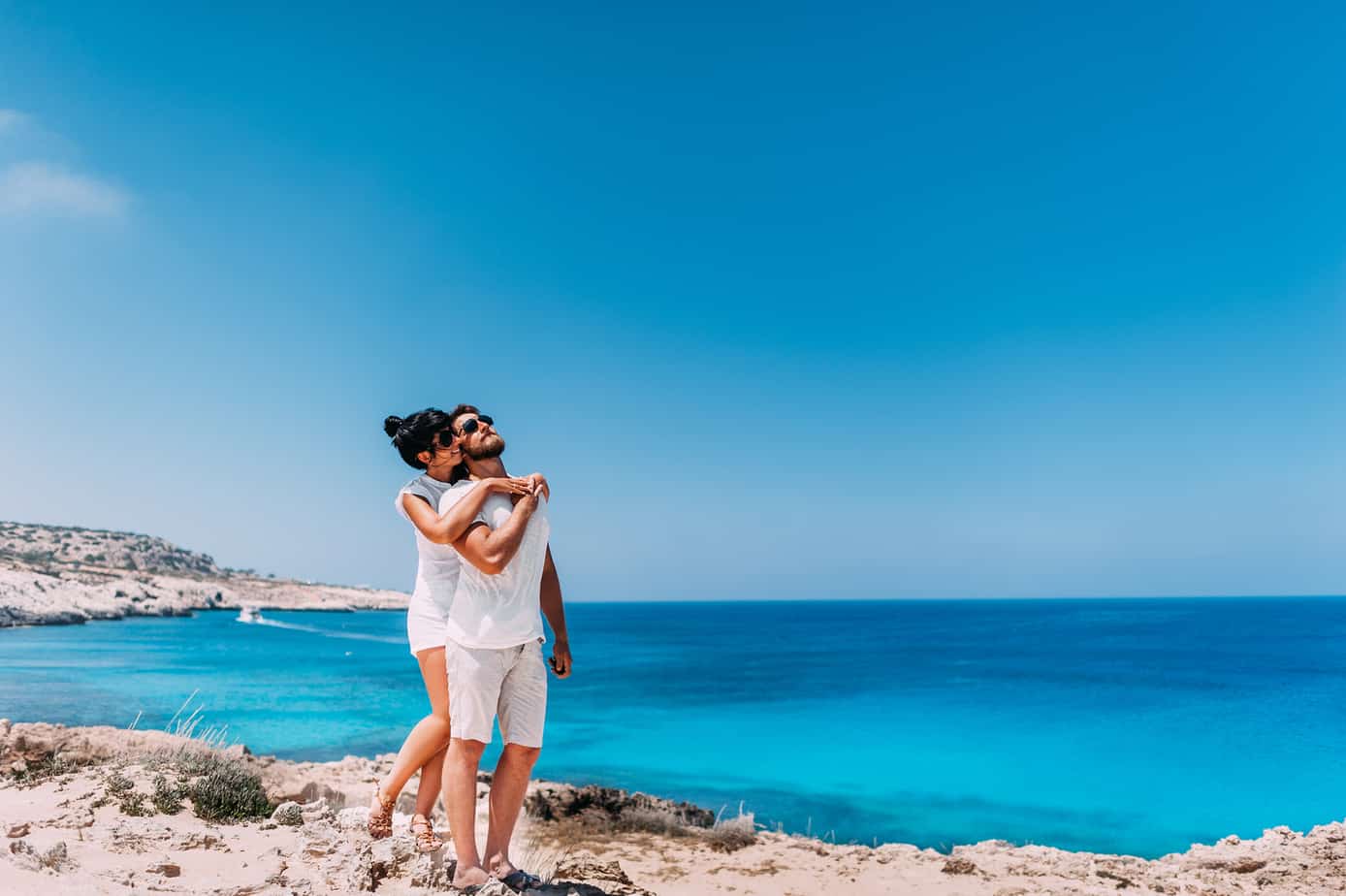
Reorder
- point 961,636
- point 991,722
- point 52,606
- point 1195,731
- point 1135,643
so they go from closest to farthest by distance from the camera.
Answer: point 1195,731 < point 991,722 < point 52,606 < point 1135,643 < point 961,636

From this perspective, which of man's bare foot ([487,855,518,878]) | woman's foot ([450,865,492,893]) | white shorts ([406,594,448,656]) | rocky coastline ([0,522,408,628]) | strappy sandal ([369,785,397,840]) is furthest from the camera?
rocky coastline ([0,522,408,628])

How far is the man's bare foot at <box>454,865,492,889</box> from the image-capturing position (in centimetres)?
355

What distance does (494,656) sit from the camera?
3543 millimetres

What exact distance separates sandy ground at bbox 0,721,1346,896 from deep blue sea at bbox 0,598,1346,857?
4847 mm

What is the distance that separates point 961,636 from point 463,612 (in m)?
76.0

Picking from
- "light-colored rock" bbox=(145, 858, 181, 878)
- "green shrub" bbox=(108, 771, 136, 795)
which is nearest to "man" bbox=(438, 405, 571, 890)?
"light-colored rock" bbox=(145, 858, 181, 878)

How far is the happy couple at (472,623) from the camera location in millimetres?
3508

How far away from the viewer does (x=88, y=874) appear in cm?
344

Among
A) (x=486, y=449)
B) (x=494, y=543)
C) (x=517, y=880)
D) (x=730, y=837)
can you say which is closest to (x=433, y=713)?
(x=517, y=880)

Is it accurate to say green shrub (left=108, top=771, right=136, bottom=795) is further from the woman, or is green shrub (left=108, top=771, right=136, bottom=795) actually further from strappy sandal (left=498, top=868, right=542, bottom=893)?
strappy sandal (left=498, top=868, right=542, bottom=893)

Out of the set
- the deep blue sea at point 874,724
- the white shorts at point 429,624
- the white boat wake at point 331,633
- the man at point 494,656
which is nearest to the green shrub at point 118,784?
the white shorts at point 429,624

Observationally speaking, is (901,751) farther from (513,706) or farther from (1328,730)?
(513,706)

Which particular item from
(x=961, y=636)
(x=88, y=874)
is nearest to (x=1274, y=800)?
(x=88, y=874)

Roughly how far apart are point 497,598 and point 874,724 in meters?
23.7
